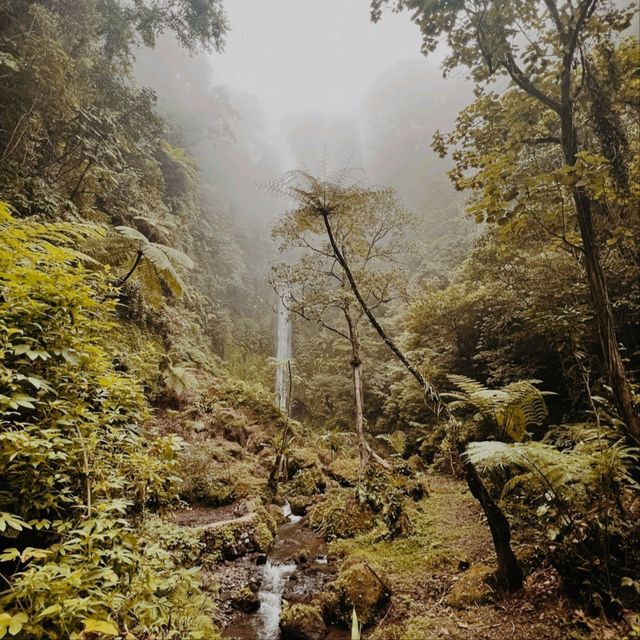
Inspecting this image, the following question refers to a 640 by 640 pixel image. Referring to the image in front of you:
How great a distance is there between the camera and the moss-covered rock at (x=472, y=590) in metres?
2.95

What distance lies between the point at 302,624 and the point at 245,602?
2.84 ft

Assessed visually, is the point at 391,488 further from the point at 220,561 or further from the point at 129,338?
the point at 129,338

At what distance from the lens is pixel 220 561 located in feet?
16.1

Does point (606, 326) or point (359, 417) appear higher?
point (606, 326)

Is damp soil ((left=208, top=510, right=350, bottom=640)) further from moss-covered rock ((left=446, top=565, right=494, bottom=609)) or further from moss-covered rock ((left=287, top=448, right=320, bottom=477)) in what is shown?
moss-covered rock ((left=287, top=448, right=320, bottom=477))

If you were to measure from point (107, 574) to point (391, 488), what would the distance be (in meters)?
5.09

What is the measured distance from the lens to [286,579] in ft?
15.2

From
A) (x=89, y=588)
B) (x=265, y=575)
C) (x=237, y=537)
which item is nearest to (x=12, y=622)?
(x=89, y=588)

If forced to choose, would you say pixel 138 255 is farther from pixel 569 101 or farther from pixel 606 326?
pixel 606 326

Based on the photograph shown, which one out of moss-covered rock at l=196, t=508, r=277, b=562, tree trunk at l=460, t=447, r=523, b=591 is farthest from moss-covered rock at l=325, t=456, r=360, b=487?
tree trunk at l=460, t=447, r=523, b=591

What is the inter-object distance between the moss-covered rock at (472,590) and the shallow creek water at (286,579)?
1.06 metres

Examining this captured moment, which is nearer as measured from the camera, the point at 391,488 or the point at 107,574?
the point at 107,574

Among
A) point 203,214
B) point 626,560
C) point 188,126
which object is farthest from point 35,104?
point 188,126

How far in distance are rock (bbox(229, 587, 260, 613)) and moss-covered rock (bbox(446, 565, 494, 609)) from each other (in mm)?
2105
